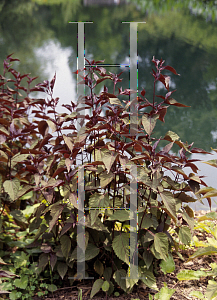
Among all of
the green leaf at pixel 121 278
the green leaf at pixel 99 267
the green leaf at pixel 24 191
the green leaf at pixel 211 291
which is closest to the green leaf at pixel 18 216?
the green leaf at pixel 24 191

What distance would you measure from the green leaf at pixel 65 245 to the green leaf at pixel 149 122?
25.8 inches

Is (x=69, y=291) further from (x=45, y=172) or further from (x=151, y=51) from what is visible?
(x=151, y=51)

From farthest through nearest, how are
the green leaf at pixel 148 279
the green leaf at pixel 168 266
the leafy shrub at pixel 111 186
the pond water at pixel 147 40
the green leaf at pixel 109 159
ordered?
the pond water at pixel 147 40, the green leaf at pixel 168 266, the green leaf at pixel 148 279, the leafy shrub at pixel 111 186, the green leaf at pixel 109 159

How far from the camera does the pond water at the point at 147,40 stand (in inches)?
170

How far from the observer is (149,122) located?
1.22 meters

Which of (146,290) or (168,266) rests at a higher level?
(168,266)

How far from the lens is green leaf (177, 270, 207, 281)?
1.46 metres

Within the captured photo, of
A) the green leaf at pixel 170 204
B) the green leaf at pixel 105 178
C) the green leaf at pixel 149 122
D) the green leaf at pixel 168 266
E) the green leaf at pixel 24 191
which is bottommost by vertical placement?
the green leaf at pixel 168 266

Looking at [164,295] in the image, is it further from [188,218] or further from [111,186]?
[111,186]

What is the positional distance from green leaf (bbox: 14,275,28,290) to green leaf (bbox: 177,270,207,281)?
773 mm

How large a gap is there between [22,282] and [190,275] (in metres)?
0.85

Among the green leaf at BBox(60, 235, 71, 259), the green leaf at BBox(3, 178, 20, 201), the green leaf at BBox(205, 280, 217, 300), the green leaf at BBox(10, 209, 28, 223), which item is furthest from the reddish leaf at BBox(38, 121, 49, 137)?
the green leaf at BBox(205, 280, 217, 300)

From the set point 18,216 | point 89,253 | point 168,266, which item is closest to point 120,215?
point 89,253

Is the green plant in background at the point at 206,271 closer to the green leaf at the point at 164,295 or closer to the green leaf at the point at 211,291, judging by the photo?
the green leaf at the point at 211,291
